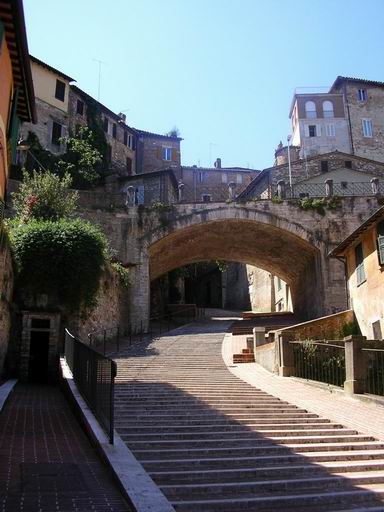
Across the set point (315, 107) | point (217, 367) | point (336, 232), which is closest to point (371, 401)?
point (217, 367)

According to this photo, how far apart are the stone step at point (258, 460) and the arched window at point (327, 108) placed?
4401 cm

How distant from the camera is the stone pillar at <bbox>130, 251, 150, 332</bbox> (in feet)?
85.8

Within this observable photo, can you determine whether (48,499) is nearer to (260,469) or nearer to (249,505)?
(249,505)

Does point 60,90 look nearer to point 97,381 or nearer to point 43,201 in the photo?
point 43,201

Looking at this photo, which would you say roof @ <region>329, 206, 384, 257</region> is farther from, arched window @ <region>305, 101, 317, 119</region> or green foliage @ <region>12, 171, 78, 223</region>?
arched window @ <region>305, 101, 317, 119</region>

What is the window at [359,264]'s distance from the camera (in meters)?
19.8

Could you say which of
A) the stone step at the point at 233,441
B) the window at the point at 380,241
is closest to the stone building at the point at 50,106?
the window at the point at 380,241

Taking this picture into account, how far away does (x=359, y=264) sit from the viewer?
66.1 ft

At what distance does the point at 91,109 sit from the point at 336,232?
24.0 meters

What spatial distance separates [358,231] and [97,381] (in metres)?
13.6

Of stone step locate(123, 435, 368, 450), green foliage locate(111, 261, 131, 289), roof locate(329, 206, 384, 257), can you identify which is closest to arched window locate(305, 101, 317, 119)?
roof locate(329, 206, 384, 257)

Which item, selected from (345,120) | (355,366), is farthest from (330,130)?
(355,366)

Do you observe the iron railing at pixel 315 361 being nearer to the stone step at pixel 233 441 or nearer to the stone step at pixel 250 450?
the stone step at pixel 233 441

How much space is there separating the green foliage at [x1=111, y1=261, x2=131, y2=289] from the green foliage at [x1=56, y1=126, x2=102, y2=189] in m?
13.9
